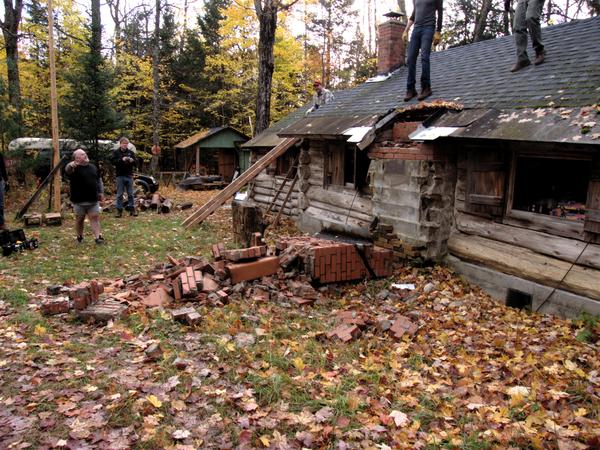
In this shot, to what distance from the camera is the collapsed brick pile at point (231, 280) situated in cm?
582

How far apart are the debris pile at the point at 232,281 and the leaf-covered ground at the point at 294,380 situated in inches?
8.6

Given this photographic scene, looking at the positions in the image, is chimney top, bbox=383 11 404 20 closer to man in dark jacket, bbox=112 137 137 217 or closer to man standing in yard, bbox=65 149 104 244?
man in dark jacket, bbox=112 137 137 217

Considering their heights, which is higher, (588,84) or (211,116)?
(211,116)

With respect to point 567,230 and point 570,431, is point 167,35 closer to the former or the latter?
point 567,230

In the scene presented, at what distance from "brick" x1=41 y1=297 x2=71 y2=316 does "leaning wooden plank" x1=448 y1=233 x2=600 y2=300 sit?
6.31 metres

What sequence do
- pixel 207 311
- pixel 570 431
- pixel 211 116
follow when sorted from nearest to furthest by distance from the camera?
pixel 570 431 < pixel 207 311 < pixel 211 116

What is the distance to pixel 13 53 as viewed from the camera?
1834 cm

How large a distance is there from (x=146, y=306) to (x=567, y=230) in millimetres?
6024

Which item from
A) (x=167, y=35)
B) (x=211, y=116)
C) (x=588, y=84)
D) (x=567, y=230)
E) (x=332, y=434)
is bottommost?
(x=332, y=434)

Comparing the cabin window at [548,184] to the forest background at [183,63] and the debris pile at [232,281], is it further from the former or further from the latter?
the forest background at [183,63]

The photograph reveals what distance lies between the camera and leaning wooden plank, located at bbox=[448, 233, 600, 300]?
19.8ft

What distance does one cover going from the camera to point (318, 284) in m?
7.60

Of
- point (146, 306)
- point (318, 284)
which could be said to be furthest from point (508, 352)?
point (146, 306)

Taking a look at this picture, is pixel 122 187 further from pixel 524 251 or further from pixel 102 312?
pixel 524 251
